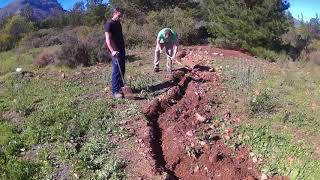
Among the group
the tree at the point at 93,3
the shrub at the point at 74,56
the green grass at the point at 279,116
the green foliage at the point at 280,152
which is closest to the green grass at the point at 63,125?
the green grass at the point at 279,116

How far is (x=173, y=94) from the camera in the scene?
10.2 metres

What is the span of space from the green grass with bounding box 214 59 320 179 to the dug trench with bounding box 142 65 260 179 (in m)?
0.29

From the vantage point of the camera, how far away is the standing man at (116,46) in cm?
966

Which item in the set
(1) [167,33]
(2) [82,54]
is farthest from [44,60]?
(1) [167,33]

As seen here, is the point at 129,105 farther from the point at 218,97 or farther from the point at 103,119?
the point at 218,97

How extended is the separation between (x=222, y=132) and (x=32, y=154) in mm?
3081

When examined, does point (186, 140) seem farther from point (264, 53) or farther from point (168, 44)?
point (264, 53)

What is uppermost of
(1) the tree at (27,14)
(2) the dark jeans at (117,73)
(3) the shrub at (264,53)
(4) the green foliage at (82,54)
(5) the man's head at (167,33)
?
(5) the man's head at (167,33)

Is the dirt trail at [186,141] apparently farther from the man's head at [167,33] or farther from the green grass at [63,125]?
the man's head at [167,33]

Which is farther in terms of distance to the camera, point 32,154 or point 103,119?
point 103,119

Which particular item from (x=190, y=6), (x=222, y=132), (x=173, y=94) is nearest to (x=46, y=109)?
(x=173, y=94)

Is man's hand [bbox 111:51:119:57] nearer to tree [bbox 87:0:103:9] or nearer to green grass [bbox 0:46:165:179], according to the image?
green grass [bbox 0:46:165:179]

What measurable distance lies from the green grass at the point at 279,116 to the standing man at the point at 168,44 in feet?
4.18

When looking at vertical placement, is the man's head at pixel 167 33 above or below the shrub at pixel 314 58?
above
